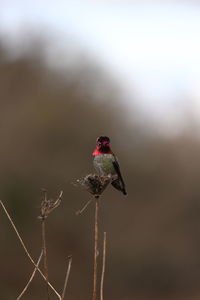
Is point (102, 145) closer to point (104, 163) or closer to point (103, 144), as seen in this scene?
point (103, 144)

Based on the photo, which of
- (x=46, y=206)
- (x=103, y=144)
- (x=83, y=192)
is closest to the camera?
(x=46, y=206)

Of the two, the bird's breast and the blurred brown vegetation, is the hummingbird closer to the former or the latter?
the bird's breast

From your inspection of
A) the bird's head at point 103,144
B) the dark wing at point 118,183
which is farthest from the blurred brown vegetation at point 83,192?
the bird's head at point 103,144

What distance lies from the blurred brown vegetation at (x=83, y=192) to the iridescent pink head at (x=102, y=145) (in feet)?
53.9

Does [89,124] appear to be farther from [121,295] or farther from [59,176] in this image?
[121,295]

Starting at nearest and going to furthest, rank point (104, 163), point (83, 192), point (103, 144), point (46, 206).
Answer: point (46, 206) → point (103, 144) → point (104, 163) → point (83, 192)

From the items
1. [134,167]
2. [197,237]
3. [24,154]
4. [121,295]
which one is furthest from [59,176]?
[197,237]

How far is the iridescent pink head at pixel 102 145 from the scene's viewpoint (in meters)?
3.79

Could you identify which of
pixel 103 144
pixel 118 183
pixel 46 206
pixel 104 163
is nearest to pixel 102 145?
pixel 103 144

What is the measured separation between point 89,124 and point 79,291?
530cm

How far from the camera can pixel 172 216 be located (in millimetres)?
26781

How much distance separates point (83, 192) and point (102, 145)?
17.6 metres

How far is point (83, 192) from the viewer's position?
21.5 metres

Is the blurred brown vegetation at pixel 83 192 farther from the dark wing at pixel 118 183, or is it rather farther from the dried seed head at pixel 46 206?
the dried seed head at pixel 46 206
